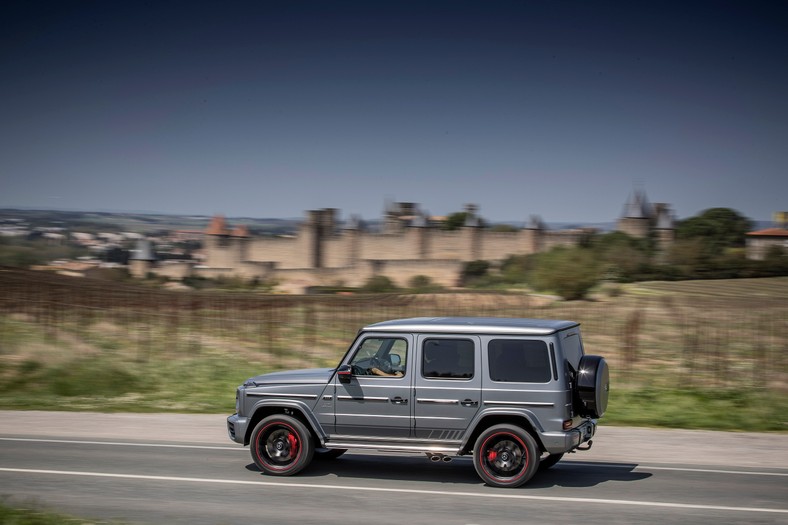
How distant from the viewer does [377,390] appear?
10.2m

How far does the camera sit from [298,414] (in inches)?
418

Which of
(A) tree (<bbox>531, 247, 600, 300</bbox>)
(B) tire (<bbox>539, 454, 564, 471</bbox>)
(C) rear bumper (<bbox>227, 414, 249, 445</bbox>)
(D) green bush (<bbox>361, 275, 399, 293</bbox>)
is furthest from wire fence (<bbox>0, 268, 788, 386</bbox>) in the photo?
(D) green bush (<bbox>361, 275, 399, 293</bbox>)

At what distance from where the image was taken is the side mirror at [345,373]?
10.2 meters

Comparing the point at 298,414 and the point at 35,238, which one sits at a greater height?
the point at 35,238

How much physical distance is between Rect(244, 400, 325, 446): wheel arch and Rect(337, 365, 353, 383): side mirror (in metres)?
0.62

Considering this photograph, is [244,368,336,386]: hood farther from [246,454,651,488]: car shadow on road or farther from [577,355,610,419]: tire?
[577,355,610,419]: tire

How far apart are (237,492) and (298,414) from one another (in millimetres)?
1330

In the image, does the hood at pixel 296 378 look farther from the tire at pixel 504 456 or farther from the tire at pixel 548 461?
the tire at pixel 548 461

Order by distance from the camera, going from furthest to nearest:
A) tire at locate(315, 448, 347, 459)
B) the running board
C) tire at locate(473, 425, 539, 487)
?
tire at locate(315, 448, 347, 459), the running board, tire at locate(473, 425, 539, 487)

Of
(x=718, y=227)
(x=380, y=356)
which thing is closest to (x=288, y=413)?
(x=380, y=356)

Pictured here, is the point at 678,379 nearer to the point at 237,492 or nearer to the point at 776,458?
the point at 776,458

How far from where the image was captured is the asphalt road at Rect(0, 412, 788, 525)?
8609 millimetres

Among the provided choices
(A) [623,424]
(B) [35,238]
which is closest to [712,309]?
(A) [623,424]

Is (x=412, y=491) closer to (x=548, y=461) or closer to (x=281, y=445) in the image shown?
(x=281, y=445)
